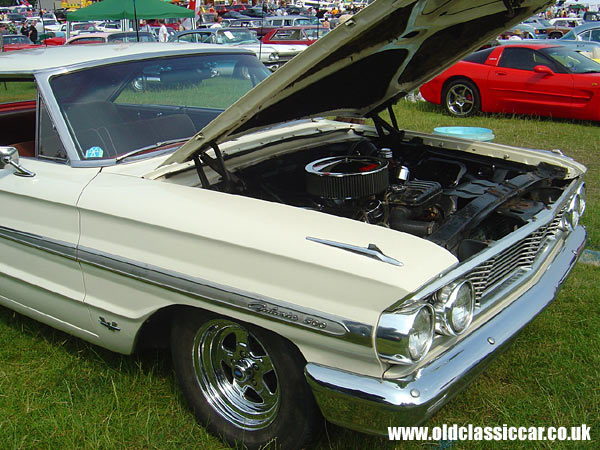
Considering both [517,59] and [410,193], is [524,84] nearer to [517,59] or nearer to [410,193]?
[517,59]

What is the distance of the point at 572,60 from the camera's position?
888cm

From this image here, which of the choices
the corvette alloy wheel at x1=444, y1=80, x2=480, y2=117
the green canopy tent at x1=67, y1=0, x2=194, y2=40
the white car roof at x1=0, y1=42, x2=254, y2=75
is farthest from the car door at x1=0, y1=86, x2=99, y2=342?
the green canopy tent at x1=67, y1=0, x2=194, y2=40

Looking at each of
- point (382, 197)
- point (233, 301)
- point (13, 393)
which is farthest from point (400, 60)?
point (13, 393)

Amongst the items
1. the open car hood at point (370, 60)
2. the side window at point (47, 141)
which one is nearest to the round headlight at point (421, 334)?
the open car hood at point (370, 60)

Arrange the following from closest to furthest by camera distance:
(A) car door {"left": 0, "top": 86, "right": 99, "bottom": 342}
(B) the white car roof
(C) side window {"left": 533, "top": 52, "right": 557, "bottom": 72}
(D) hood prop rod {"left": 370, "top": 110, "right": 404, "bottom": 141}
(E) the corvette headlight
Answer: (E) the corvette headlight < (A) car door {"left": 0, "top": 86, "right": 99, "bottom": 342} < (B) the white car roof < (D) hood prop rod {"left": 370, "top": 110, "right": 404, "bottom": 141} < (C) side window {"left": 533, "top": 52, "right": 557, "bottom": 72}

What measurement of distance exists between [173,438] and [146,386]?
37 centimetres

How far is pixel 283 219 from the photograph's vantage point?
6.82ft

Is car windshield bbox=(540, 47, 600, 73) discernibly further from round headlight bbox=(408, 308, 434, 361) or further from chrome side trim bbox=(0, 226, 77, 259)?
chrome side trim bbox=(0, 226, 77, 259)

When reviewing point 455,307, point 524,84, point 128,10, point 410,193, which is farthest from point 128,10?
point 455,307

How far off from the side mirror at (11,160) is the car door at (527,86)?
798 cm

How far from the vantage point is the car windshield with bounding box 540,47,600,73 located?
8664mm

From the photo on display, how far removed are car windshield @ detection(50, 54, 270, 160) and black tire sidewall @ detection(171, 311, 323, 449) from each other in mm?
911

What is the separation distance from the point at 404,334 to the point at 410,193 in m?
1.07

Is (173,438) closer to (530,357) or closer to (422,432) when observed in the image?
(422,432)
